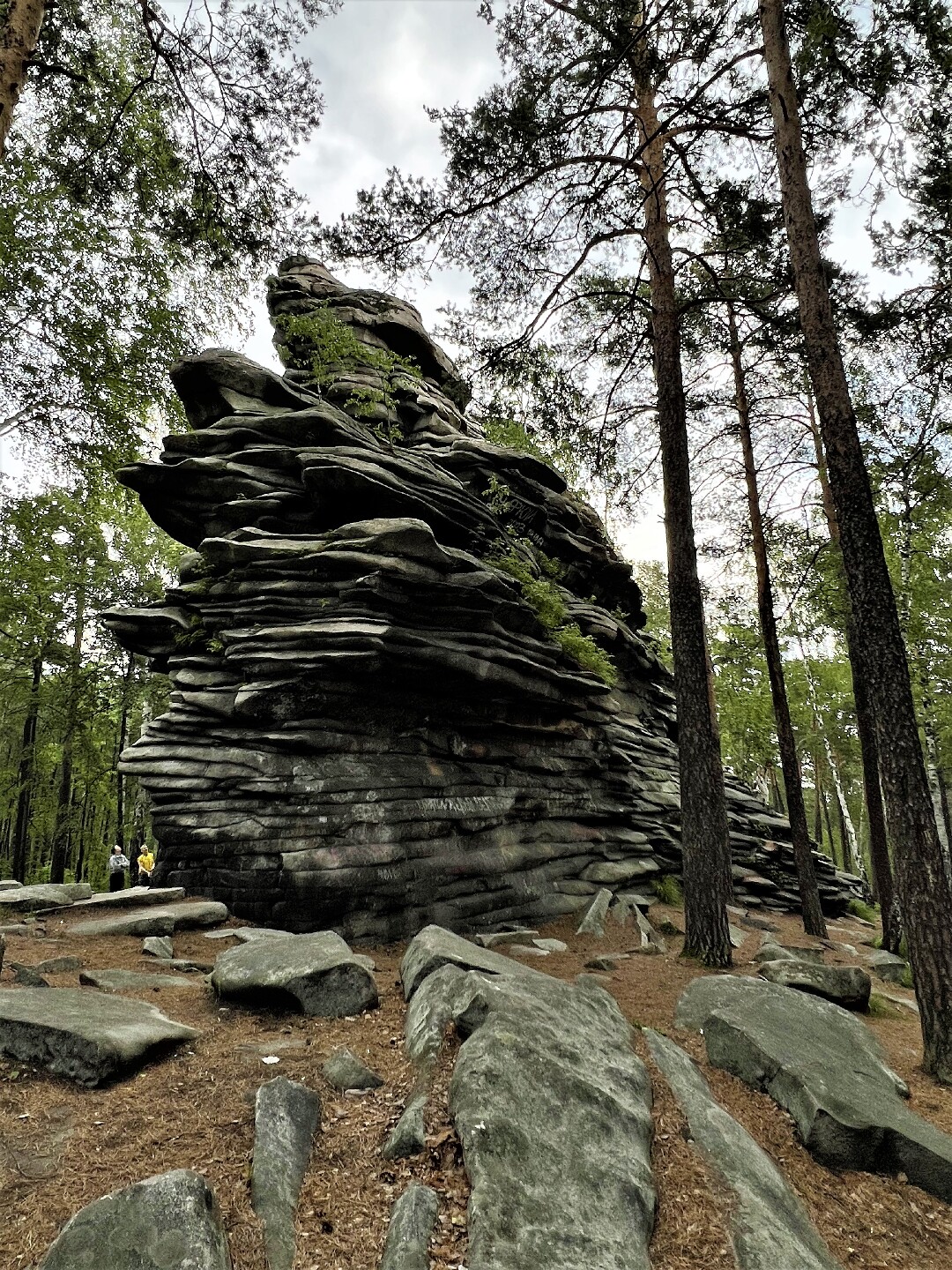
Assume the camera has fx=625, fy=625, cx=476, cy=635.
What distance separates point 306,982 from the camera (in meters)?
4.98

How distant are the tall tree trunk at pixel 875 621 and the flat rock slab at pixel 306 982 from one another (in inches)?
182

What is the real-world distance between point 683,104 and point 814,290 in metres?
4.20

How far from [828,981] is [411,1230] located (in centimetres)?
624

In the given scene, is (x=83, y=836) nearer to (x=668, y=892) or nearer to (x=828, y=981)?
(x=668, y=892)

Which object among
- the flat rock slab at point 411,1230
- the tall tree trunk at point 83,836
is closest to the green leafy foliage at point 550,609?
the flat rock slab at point 411,1230

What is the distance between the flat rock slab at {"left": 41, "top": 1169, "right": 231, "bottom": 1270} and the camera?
2191 millimetres

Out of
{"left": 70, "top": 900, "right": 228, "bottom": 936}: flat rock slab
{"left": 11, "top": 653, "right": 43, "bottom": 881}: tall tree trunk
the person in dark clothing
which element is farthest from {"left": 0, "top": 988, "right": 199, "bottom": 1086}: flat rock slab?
{"left": 11, "top": 653, "right": 43, "bottom": 881}: tall tree trunk

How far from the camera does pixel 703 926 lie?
8367 mm

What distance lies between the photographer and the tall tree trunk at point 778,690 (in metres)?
12.8

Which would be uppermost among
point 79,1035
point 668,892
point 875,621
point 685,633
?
point 685,633

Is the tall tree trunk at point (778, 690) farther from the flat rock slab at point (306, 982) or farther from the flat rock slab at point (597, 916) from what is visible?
the flat rock slab at point (306, 982)

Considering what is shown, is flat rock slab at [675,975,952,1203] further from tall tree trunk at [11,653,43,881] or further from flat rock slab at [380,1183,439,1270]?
tall tree trunk at [11,653,43,881]

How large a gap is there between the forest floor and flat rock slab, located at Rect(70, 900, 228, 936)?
2.81 m

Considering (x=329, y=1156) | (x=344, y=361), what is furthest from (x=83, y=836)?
(x=329, y=1156)
